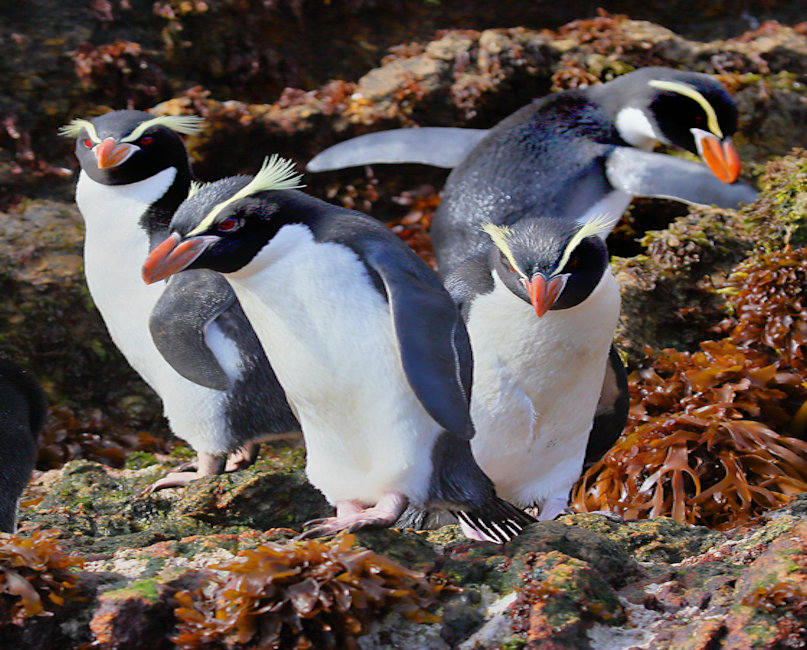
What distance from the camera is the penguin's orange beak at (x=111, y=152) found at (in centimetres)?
350

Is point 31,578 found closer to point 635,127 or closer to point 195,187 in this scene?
point 195,187

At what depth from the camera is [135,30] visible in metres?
6.64

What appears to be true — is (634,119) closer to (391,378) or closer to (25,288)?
(391,378)

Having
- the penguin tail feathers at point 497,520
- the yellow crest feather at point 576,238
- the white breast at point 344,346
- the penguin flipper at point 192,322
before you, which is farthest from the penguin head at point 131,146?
the penguin tail feathers at point 497,520

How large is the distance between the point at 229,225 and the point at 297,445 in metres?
1.90

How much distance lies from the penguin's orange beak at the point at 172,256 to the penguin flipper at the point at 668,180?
2537 mm

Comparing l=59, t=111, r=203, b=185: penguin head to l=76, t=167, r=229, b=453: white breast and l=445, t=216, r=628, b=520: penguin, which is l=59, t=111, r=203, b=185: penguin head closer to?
l=76, t=167, r=229, b=453: white breast

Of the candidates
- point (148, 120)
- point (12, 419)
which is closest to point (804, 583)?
point (12, 419)

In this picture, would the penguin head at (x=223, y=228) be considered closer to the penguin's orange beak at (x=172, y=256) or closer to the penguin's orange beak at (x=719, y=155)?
the penguin's orange beak at (x=172, y=256)

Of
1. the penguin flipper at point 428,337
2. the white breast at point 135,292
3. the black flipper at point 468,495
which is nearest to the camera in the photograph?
the penguin flipper at point 428,337

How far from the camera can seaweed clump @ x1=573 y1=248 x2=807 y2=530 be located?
3.82 metres

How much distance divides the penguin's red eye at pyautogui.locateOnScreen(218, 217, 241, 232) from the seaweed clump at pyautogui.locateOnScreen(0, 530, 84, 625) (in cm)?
81

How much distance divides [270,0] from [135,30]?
93cm

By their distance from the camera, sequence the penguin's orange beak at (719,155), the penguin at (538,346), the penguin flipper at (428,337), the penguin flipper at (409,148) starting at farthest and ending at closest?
the penguin flipper at (409,148)
the penguin's orange beak at (719,155)
the penguin at (538,346)
the penguin flipper at (428,337)
